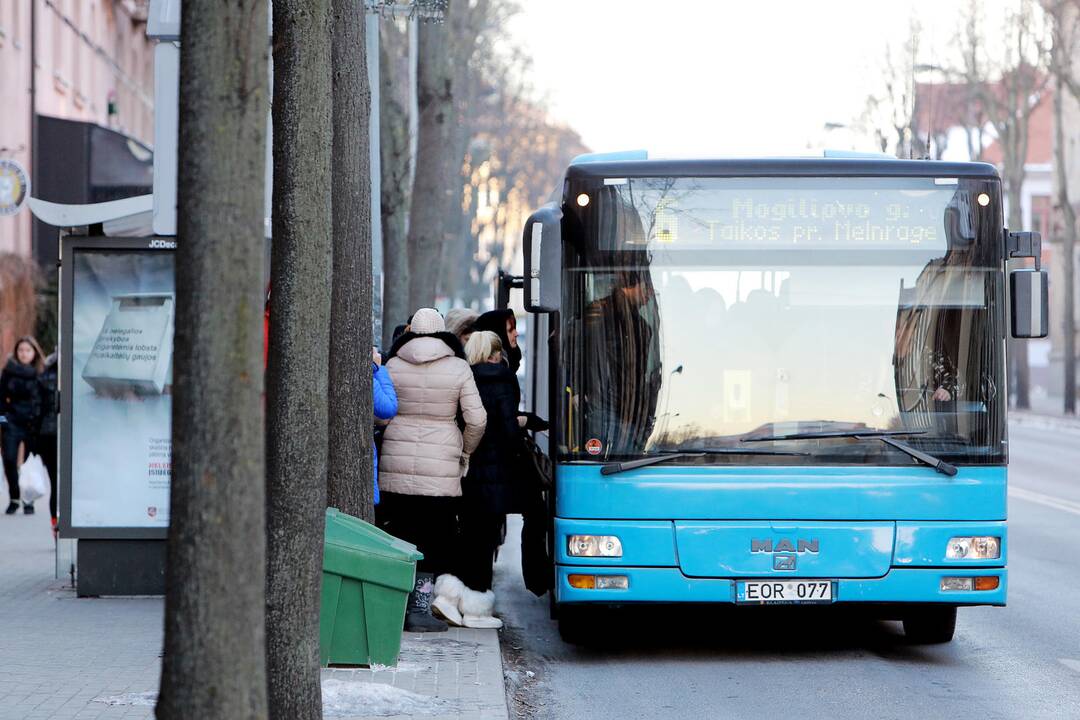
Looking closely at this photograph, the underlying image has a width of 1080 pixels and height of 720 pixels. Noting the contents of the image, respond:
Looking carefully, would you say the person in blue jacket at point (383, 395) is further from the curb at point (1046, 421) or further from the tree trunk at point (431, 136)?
the curb at point (1046, 421)

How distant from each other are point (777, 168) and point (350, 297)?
2.47m

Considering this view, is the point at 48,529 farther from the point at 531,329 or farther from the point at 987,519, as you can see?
the point at 987,519

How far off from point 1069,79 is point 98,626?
33.8 metres

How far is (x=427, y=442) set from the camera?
9.81 m

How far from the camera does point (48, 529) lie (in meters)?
15.9

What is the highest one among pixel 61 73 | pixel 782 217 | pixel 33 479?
pixel 61 73

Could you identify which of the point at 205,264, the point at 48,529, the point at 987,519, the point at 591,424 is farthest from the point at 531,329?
the point at 205,264

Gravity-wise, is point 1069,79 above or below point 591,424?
above

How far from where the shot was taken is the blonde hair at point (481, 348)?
1035 cm

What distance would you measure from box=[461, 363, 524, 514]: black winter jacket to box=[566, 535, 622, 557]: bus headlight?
1093 millimetres

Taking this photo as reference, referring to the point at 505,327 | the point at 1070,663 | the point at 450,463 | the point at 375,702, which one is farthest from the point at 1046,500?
the point at 375,702

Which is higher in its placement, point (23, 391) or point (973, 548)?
point (23, 391)

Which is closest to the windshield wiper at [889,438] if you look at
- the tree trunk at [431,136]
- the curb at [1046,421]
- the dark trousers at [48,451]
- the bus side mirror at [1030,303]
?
the bus side mirror at [1030,303]

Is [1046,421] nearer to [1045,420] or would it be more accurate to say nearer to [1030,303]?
[1045,420]
